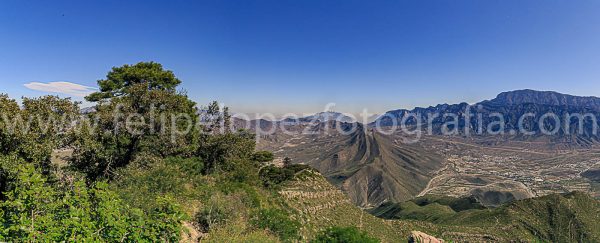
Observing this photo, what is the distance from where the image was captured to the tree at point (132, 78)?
39875 millimetres

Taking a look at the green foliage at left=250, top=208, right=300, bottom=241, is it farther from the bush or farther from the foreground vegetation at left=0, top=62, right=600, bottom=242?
the bush

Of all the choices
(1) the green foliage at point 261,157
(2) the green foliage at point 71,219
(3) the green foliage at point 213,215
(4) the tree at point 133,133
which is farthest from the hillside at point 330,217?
(2) the green foliage at point 71,219

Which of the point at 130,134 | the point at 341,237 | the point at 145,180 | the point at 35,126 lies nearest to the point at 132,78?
the point at 130,134

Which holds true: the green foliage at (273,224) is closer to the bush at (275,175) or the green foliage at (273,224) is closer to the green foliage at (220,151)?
the green foliage at (220,151)

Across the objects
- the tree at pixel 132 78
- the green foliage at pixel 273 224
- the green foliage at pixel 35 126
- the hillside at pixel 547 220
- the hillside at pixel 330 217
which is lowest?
the hillside at pixel 547 220

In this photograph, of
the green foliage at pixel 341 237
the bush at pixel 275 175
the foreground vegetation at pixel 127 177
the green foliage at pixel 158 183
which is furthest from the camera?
the bush at pixel 275 175

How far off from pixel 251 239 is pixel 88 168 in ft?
77.6

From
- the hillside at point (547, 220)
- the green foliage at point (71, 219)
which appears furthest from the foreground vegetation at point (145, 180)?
the hillside at point (547, 220)

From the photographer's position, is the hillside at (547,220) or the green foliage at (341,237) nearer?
the green foliage at (341,237)

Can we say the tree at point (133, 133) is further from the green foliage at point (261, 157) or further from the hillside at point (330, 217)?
the green foliage at point (261, 157)

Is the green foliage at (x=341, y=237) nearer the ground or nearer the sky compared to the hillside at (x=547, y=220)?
nearer the sky

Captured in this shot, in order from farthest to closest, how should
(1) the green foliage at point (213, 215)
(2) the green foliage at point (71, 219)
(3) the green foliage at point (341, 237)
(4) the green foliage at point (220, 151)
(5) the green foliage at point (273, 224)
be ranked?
(4) the green foliage at point (220, 151)
(3) the green foliage at point (341, 237)
(5) the green foliage at point (273, 224)
(1) the green foliage at point (213, 215)
(2) the green foliage at point (71, 219)

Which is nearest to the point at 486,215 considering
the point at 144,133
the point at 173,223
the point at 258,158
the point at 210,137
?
the point at 258,158

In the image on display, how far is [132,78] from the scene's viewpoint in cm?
4172
